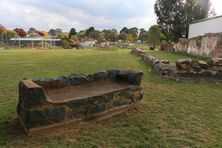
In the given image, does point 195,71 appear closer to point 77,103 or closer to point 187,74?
point 187,74

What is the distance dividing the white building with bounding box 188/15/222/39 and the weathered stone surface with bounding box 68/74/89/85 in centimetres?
1654

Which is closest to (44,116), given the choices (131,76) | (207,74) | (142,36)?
(131,76)

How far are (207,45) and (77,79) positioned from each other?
49.2ft

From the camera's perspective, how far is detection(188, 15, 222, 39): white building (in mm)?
20109

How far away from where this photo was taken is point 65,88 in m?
4.98

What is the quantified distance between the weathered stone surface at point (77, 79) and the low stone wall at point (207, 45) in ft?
40.0

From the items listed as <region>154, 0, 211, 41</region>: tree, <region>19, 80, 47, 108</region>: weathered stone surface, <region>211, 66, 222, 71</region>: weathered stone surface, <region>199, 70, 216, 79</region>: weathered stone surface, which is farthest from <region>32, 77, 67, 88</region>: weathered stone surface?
<region>154, 0, 211, 41</region>: tree

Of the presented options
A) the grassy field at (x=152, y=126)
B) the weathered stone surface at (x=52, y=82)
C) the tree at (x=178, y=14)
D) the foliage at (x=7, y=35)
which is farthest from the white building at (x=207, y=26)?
the foliage at (x=7, y=35)

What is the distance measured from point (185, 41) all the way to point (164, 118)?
22819 millimetres

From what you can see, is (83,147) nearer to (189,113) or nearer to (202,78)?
(189,113)

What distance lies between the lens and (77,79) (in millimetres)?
5250

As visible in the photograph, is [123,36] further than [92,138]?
Yes

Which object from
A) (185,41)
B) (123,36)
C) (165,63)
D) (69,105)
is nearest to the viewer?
(69,105)

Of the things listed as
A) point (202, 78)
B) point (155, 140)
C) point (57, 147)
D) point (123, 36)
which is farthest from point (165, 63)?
point (123, 36)
